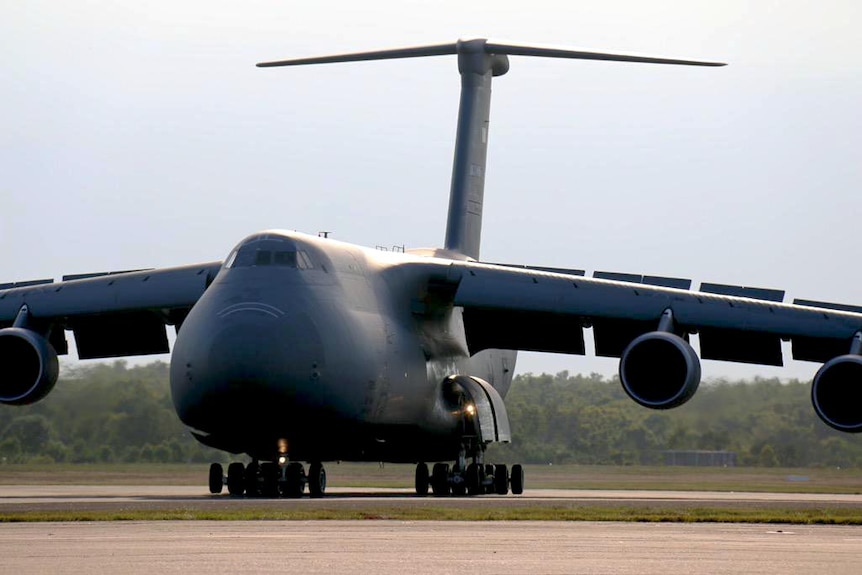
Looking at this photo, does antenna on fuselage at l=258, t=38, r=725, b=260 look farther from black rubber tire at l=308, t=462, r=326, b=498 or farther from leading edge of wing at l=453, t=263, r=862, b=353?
black rubber tire at l=308, t=462, r=326, b=498

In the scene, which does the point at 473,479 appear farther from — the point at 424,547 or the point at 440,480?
the point at 424,547

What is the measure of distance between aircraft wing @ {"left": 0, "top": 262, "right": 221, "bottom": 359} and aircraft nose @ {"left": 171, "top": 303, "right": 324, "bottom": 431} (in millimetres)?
4270

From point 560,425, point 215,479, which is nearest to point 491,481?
point 215,479

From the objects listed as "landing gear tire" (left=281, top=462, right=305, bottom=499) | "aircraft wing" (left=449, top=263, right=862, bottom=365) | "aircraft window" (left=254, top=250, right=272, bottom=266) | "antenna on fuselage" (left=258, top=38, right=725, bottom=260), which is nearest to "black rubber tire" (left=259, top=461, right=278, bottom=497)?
"landing gear tire" (left=281, top=462, right=305, bottom=499)

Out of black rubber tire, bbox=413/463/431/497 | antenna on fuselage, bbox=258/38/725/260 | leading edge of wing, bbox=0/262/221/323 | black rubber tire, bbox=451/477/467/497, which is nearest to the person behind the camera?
leading edge of wing, bbox=0/262/221/323

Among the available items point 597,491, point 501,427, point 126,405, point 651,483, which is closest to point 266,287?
point 501,427

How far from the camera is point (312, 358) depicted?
23484 mm

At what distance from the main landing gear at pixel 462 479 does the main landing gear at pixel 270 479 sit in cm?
366

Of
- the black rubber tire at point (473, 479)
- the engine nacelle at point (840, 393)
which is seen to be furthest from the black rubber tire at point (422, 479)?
the engine nacelle at point (840, 393)

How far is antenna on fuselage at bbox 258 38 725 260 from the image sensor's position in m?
33.9

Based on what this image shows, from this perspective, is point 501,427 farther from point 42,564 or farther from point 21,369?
point 42,564

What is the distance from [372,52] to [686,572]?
84.1 feet

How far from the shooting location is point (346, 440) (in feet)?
82.3

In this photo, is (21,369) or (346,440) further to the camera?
(21,369)
